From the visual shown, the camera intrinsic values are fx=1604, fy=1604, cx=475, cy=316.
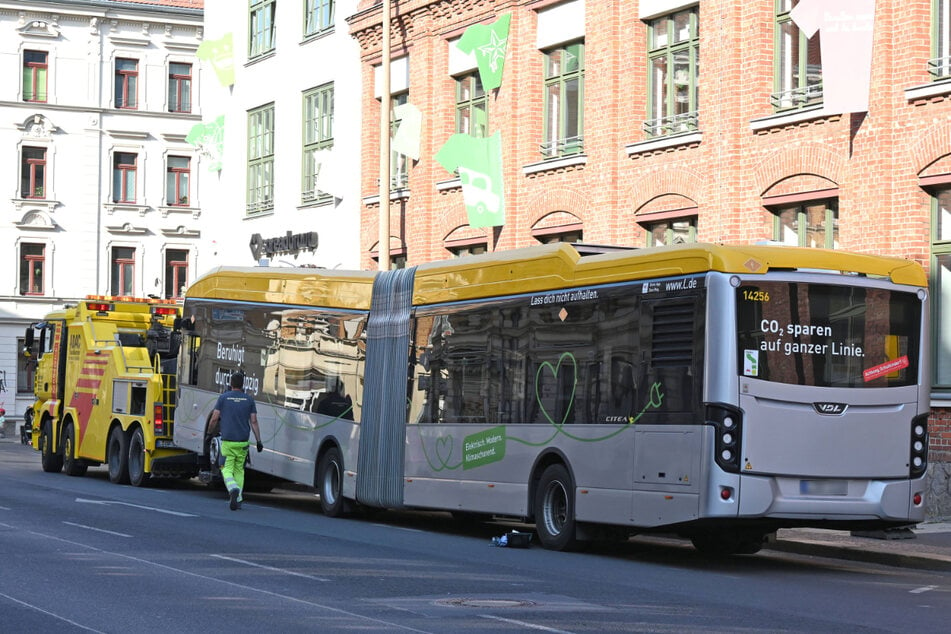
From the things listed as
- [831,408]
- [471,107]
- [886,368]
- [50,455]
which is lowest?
[50,455]

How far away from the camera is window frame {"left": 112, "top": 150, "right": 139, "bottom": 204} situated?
63.9 metres

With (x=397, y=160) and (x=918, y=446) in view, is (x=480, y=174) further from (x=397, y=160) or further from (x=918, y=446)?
(x=918, y=446)

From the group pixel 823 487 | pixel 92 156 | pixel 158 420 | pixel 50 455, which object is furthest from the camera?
pixel 92 156

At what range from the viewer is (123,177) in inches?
2527

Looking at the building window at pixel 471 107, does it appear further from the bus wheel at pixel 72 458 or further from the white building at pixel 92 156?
the white building at pixel 92 156

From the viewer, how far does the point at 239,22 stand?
42.2 metres

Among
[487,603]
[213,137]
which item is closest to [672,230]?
[487,603]

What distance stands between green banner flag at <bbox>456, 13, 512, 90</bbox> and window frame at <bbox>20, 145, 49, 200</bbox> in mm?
35210

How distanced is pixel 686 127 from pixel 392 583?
14509mm

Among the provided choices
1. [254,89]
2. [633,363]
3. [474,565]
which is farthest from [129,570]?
[254,89]

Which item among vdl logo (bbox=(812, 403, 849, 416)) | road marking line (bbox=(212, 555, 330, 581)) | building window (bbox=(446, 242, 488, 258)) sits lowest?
road marking line (bbox=(212, 555, 330, 581))

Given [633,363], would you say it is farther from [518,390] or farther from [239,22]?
[239,22]

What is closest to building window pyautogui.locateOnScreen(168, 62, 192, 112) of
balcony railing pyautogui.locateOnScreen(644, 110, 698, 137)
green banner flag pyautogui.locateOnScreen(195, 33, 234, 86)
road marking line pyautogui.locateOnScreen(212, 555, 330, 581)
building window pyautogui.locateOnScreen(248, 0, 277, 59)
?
green banner flag pyautogui.locateOnScreen(195, 33, 234, 86)

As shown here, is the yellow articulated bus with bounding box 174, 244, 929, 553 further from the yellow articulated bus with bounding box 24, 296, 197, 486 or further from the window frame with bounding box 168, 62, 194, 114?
the window frame with bounding box 168, 62, 194, 114
